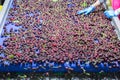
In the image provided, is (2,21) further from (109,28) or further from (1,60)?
(109,28)

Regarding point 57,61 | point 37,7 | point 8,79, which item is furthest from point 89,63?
point 37,7

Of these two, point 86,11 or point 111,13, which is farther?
point 86,11

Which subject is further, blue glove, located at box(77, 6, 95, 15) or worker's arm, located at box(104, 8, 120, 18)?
blue glove, located at box(77, 6, 95, 15)

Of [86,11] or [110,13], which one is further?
[86,11]

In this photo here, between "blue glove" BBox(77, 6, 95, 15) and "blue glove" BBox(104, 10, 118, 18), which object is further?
"blue glove" BBox(77, 6, 95, 15)

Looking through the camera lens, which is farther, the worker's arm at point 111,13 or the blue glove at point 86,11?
the blue glove at point 86,11

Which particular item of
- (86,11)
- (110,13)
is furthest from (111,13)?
(86,11)

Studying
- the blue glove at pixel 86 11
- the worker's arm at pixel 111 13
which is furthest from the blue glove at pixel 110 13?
the blue glove at pixel 86 11

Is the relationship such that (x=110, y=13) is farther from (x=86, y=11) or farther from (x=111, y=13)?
(x=86, y=11)

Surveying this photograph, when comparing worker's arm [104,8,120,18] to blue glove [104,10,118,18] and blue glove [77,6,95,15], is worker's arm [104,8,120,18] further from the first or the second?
blue glove [77,6,95,15]

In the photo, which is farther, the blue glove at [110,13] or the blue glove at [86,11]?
the blue glove at [86,11]

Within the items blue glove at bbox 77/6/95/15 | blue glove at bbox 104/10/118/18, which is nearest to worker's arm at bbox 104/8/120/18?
blue glove at bbox 104/10/118/18

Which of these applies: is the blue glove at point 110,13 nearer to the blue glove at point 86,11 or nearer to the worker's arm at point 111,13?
the worker's arm at point 111,13
